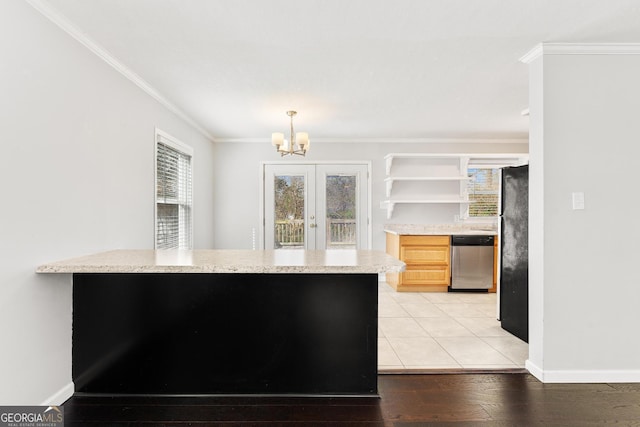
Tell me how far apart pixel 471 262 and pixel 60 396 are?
4.79 m

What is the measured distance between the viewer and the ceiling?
7.25ft

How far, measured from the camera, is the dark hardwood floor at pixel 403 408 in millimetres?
2176

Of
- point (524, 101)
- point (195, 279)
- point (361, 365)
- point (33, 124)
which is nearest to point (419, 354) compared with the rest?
point (361, 365)

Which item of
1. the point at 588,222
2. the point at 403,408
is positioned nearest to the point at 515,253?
the point at 588,222

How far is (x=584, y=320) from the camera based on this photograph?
2.69m

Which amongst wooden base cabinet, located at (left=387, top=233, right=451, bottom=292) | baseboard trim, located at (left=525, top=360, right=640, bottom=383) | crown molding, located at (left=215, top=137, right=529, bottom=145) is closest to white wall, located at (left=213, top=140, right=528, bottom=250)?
crown molding, located at (left=215, top=137, right=529, bottom=145)

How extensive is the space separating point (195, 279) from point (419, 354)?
6.18ft

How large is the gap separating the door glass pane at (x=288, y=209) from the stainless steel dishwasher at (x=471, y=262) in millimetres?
2312

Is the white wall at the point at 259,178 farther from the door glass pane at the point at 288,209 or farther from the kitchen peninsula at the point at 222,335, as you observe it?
the kitchen peninsula at the point at 222,335

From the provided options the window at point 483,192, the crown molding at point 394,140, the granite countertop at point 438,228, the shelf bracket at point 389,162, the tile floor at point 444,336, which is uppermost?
the crown molding at point 394,140

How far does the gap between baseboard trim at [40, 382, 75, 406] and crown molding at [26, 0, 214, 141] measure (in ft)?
7.08

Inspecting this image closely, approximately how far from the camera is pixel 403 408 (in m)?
2.33

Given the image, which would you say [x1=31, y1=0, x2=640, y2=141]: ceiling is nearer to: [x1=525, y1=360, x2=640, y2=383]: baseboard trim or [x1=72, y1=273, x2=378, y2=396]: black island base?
[x1=72, y1=273, x2=378, y2=396]: black island base

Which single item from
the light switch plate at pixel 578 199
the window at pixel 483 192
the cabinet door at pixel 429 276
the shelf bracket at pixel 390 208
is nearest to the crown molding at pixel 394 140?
the window at pixel 483 192
